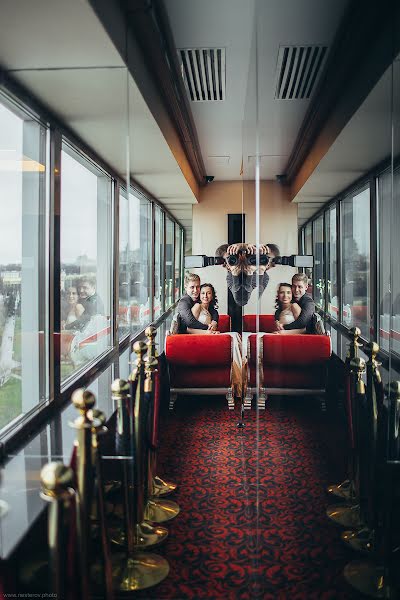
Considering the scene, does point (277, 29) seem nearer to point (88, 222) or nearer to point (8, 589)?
point (88, 222)

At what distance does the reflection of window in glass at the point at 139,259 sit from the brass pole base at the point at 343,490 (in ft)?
5.33

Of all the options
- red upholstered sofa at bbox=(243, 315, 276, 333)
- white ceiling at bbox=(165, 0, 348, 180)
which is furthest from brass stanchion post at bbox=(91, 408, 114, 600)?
white ceiling at bbox=(165, 0, 348, 180)

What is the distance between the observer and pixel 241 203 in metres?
1.78

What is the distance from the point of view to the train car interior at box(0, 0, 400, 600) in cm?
96

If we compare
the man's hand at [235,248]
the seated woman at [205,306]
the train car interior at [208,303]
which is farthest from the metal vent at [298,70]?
the seated woman at [205,306]

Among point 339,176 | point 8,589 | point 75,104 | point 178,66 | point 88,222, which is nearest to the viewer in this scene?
point 8,589

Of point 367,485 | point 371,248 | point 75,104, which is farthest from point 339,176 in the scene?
point 75,104

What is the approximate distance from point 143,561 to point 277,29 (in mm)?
1704

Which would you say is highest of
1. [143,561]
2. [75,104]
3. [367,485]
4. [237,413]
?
[75,104]

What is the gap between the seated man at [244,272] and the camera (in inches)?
49.1

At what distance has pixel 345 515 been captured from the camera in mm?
1029

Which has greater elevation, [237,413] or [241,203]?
[241,203]

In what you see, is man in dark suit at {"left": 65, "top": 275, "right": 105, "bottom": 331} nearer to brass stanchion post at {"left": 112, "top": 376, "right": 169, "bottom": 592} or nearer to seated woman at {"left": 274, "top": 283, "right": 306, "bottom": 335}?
brass stanchion post at {"left": 112, "top": 376, "right": 169, "bottom": 592}

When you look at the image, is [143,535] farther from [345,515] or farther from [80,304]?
[80,304]
